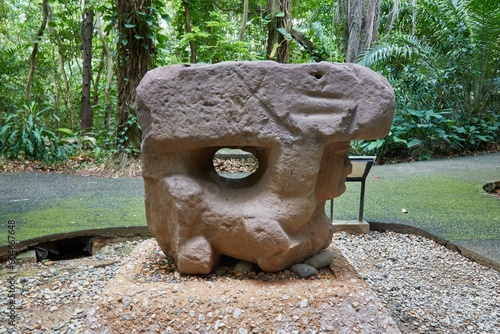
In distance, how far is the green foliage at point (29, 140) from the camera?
21.1 feet

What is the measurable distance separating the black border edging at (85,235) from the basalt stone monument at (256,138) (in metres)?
1.40

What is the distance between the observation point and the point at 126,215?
150 inches

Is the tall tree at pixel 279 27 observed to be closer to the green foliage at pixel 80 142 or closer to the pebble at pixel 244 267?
the green foliage at pixel 80 142

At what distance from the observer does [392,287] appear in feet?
9.01

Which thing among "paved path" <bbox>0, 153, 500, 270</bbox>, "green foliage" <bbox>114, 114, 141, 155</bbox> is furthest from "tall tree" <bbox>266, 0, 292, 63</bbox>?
"paved path" <bbox>0, 153, 500, 270</bbox>

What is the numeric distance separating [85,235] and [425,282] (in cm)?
258

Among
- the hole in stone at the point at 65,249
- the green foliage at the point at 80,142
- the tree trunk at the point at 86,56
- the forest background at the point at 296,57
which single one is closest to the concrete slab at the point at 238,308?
the hole in stone at the point at 65,249

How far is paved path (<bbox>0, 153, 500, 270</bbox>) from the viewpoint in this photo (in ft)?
11.4

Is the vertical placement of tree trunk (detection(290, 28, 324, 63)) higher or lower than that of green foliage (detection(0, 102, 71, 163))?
higher

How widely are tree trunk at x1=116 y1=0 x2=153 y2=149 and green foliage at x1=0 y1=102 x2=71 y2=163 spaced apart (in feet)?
5.66

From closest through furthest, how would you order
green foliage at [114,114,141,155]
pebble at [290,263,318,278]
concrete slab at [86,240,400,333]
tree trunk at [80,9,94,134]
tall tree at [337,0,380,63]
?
concrete slab at [86,240,400,333] < pebble at [290,263,318,278] < green foliage at [114,114,141,155] < tree trunk at [80,9,94,134] < tall tree at [337,0,380,63]

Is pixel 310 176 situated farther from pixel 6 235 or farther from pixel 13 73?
pixel 13 73

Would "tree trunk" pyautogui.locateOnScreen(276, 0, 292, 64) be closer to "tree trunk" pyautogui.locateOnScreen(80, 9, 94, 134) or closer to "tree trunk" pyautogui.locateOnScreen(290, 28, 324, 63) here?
"tree trunk" pyautogui.locateOnScreen(290, 28, 324, 63)

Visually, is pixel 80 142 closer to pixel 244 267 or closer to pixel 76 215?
pixel 76 215
